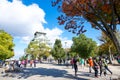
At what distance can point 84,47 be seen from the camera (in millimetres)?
60375

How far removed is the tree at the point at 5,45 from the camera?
66825 mm

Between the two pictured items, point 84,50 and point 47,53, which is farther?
point 47,53

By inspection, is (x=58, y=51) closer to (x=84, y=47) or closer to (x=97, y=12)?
(x=84, y=47)

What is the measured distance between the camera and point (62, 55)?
7806 centimetres

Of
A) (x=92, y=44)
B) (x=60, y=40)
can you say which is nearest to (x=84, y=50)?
(x=92, y=44)

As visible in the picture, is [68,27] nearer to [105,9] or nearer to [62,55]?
[105,9]

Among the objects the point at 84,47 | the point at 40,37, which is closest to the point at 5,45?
the point at 84,47

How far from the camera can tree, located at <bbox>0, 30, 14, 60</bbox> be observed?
6682 centimetres

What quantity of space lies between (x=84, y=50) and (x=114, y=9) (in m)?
40.3

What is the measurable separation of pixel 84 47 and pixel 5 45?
23076mm

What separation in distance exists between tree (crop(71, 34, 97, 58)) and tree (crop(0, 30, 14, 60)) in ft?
59.8

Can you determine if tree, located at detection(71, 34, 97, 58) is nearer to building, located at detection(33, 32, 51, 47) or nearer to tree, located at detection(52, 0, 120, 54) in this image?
tree, located at detection(52, 0, 120, 54)

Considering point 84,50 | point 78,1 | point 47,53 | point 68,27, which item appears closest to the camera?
point 78,1

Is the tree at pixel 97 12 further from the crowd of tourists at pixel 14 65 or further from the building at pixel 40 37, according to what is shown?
the building at pixel 40 37
